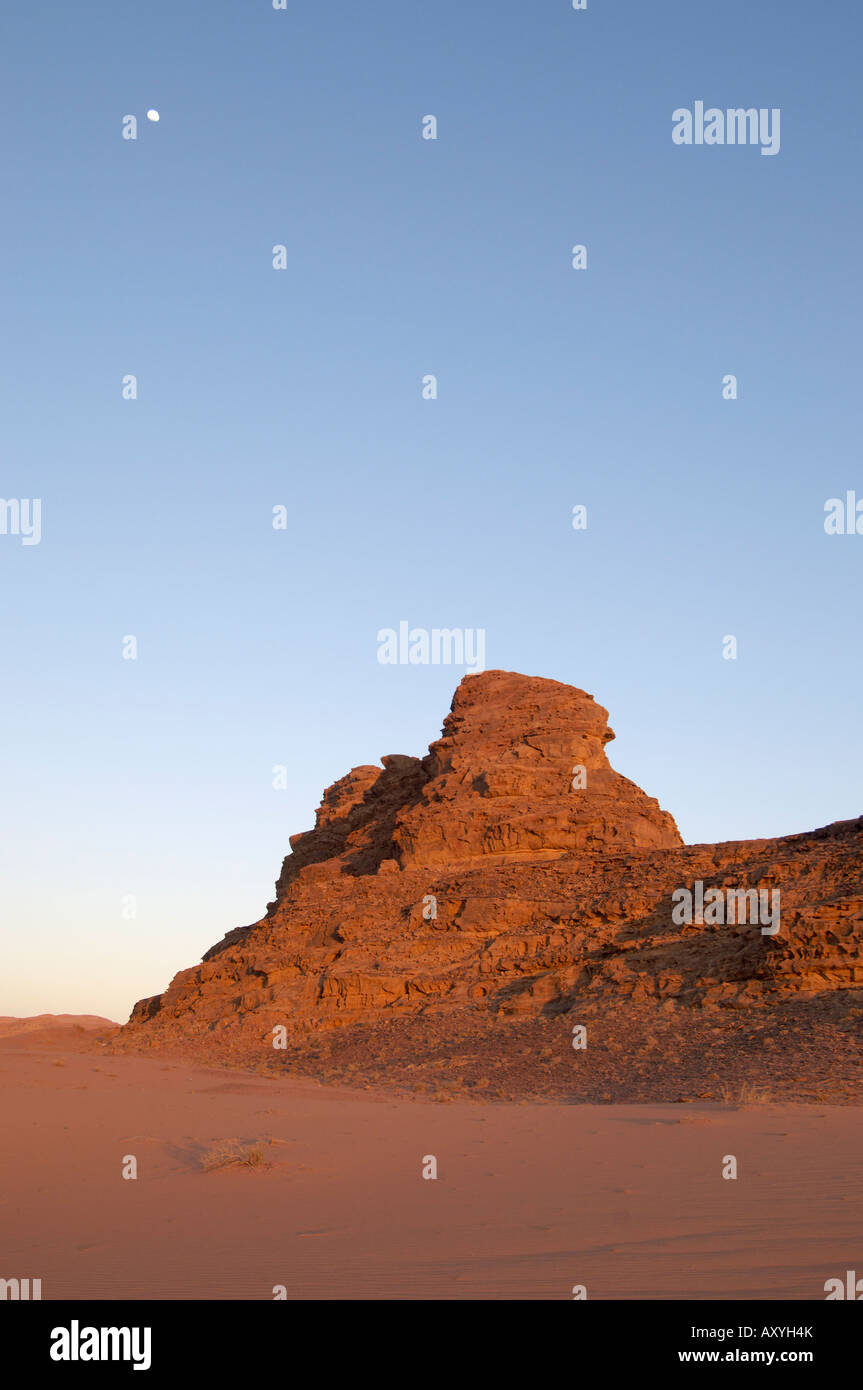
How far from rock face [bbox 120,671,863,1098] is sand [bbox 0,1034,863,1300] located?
8653 millimetres

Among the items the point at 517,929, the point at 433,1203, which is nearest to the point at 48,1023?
the point at 517,929

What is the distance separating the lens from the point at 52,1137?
1232 cm

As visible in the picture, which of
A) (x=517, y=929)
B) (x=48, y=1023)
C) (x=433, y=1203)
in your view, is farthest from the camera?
(x=48, y=1023)

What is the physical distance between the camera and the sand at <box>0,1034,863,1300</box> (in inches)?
245

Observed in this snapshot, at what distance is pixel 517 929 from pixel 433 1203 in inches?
1004

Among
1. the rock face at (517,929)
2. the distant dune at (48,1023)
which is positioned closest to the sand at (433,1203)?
the rock face at (517,929)

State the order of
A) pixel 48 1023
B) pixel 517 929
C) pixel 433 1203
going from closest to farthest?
1. pixel 433 1203
2. pixel 517 929
3. pixel 48 1023

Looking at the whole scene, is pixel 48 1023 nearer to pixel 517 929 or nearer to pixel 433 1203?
pixel 517 929

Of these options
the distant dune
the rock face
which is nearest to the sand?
the rock face

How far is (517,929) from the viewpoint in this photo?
33.8 metres

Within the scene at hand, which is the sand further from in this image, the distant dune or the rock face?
the distant dune

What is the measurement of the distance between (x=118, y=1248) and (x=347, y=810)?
4974 centimetres

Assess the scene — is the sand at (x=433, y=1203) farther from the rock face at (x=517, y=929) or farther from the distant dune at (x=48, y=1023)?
the distant dune at (x=48, y=1023)
